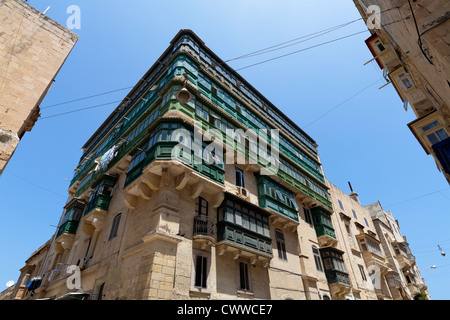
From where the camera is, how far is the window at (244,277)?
13.3m

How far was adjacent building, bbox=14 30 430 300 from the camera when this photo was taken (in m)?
11.9

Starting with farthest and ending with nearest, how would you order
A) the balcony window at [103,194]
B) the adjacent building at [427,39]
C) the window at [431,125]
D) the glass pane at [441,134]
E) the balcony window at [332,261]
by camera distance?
the balcony window at [332,261] → the window at [431,125] → the glass pane at [441,134] → the balcony window at [103,194] → the adjacent building at [427,39]

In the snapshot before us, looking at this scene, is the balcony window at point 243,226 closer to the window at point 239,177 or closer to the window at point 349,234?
the window at point 239,177

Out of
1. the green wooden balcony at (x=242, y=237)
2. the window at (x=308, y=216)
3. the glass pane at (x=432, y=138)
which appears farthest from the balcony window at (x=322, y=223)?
the glass pane at (x=432, y=138)

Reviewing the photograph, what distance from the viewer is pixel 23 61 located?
8.20 metres

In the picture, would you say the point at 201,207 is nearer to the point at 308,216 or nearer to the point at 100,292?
the point at 100,292

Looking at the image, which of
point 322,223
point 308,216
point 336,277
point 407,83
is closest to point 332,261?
point 336,277

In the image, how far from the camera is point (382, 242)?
33375 mm

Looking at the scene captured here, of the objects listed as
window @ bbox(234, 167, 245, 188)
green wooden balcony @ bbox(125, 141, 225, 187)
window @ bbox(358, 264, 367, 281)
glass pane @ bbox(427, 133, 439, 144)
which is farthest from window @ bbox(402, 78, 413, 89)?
window @ bbox(358, 264, 367, 281)

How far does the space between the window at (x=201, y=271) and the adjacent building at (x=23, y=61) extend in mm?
8803

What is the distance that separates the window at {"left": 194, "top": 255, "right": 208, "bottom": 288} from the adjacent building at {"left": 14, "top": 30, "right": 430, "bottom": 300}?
0.05m

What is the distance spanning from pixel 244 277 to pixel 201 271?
3.06m

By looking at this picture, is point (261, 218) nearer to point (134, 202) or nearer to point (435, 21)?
point (134, 202)
